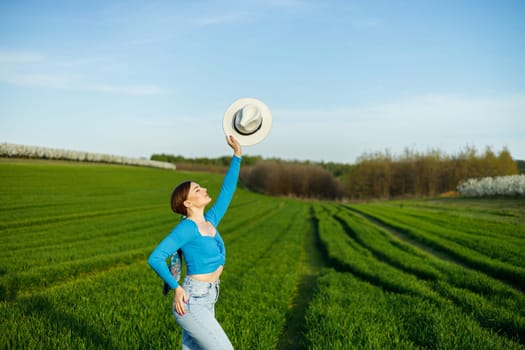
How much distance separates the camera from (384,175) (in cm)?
8300

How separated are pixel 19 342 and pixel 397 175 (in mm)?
83306

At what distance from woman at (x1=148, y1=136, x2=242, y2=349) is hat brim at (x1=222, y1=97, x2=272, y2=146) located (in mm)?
789

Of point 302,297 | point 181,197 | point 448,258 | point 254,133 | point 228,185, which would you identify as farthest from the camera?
point 448,258

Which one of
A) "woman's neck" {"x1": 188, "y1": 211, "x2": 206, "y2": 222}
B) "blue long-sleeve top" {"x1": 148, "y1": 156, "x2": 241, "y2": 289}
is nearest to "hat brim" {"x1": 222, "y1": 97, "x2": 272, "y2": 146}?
"woman's neck" {"x1": 188, "y1": 211, "x2": 206, "y2": 222}

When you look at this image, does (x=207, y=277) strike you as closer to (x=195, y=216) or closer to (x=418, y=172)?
(x=195, y=216)

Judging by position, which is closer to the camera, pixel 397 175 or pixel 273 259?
pixel 273 259

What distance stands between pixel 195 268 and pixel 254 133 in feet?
5.14

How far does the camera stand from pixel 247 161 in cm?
15912

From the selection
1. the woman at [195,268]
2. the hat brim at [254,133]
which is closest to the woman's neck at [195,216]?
the woman at [195,268]

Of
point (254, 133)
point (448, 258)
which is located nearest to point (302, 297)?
point (254, 133)

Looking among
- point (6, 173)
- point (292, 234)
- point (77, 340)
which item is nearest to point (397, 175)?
point (292, 234)

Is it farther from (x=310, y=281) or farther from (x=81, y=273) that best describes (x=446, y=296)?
(x=81, y=273)

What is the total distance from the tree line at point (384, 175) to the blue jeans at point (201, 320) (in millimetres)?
69760

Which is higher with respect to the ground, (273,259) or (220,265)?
(220,265)
